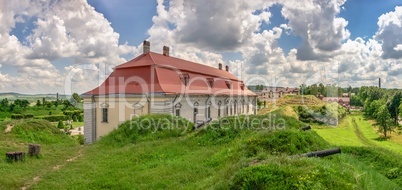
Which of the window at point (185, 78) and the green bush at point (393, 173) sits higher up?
the window at point (185, 78)

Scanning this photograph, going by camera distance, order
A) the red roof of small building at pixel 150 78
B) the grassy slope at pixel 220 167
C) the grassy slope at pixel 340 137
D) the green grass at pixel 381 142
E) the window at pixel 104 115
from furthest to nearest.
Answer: the green grass at pixel 381 142, the grassy slope at pixel 340 137, the window at pixel 104 115, the red roof of small building at pixel 150 78, the grassy slope at pixel 220 167

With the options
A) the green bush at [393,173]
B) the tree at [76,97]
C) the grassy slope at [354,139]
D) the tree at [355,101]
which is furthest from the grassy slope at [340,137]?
the tree at [355,101]

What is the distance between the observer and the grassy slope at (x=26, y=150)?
745 centimetres

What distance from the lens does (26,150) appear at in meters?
11.2

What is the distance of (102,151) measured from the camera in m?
10.9

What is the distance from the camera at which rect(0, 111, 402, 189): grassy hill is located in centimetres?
→ 412

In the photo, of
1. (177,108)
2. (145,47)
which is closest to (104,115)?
(177,108)

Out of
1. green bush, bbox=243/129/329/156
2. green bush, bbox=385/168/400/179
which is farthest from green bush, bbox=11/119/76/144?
green bush, bbox=385/168/400/179

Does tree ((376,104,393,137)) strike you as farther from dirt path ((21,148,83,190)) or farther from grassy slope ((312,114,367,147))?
dirt path ((21,148,83,190))

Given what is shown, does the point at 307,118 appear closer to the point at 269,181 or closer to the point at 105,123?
the point at 105,123

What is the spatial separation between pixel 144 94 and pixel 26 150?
7.72 m

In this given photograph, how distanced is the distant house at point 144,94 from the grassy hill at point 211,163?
5.26m

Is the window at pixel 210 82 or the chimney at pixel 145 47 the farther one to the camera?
the window at pixel 210 82

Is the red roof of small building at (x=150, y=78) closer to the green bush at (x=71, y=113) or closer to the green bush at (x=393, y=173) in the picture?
the green bush at (x=393, y=173)
